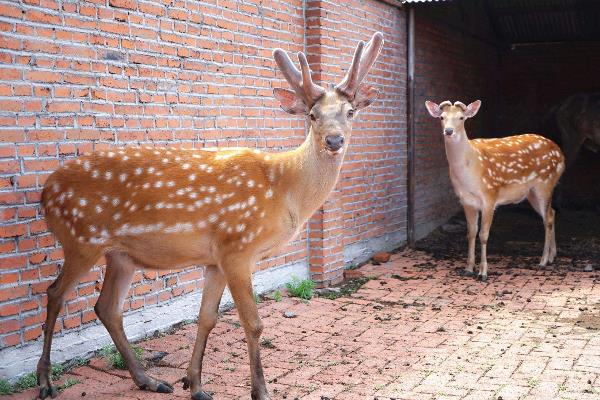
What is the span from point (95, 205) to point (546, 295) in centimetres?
484

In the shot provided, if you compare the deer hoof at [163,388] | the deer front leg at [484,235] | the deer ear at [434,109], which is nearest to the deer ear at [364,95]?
the deer hoof at [163,388]

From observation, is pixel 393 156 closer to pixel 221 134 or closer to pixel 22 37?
pixel 221 134

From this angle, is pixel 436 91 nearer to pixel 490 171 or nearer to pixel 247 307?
pixel 490 171

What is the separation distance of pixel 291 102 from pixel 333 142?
0.55 meters

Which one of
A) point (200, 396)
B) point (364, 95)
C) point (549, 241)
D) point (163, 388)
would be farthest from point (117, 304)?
point (549, 241)

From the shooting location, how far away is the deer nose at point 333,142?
431cm

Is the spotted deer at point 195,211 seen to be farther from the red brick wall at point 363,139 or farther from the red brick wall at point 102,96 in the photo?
the red brick wall at point 363,139

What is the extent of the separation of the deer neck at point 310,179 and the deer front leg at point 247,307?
51 cm

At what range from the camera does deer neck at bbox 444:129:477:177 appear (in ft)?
26.9

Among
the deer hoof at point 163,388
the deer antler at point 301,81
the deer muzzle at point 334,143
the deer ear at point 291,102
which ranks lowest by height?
the deer hoof at point 163,388

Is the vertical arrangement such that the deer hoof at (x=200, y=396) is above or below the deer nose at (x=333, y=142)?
below

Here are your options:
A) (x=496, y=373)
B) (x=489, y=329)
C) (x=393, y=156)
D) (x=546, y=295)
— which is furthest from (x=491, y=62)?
(x=496, y=373)

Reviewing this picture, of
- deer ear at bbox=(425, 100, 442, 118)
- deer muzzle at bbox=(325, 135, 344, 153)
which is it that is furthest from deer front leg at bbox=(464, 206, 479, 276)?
deer muzzle at bbox=(325, 135, 344, 153)

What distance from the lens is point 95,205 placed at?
4.38 m
